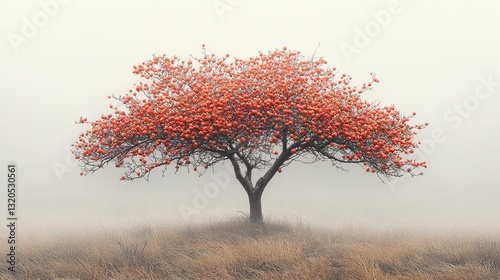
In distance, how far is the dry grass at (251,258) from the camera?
10250 mm

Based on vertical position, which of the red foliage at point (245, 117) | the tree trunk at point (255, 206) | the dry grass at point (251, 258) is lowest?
the dry grass at point (251, 258)

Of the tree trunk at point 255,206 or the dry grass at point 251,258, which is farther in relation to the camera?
the tree trunk at point 255,206

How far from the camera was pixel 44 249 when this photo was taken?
13156 mm

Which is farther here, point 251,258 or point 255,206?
point 255,206

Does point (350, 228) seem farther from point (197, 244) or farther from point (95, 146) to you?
point (95, 146)

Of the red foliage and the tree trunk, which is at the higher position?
the red foliage

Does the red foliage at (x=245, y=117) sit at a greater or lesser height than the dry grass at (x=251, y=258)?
greater

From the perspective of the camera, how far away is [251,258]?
36.2 ft

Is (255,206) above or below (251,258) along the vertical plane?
above

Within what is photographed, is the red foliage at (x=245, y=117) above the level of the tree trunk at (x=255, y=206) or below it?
above

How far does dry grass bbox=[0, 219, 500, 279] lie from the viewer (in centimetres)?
1025

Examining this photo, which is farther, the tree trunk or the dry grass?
the tree trunk

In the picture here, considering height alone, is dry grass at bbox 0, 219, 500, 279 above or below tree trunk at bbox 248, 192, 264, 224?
below

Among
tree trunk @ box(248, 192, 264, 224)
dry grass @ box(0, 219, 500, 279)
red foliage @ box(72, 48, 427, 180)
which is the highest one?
red foliage @ box(72, 48, 427, 180)
